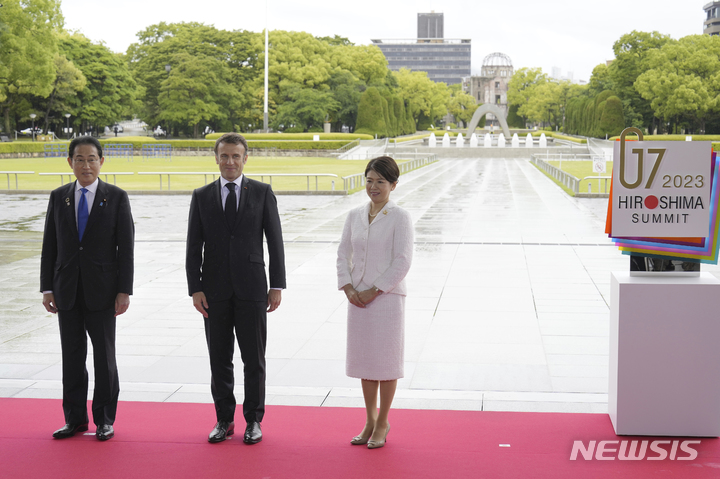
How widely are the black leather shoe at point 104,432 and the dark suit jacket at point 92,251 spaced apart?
0.66 meters

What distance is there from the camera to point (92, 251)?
412 cm

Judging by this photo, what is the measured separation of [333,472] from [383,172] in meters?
1.57

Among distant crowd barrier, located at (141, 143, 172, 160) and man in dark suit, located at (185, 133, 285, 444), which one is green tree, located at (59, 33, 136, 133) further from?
man in dark suit, located at (185, 133, 285, 444)

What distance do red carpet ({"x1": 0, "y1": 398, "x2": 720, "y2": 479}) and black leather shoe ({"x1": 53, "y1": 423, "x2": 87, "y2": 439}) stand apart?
4cm

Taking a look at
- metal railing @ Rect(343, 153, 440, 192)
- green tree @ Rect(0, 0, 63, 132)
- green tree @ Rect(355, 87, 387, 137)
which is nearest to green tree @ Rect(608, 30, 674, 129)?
green tree @ Rect(355, 87, 387, 137)

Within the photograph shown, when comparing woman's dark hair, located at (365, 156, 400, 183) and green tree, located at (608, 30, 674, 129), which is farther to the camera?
green tree, located at (608, 30, 674, 129)

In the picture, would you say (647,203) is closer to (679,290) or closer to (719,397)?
(679,290)

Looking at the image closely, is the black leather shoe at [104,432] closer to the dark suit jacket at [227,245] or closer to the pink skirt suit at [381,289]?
the dark suit jacket at [227,245]

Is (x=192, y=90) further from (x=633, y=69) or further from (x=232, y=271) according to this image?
(x=232, y=271)

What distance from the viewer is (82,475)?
3611mm

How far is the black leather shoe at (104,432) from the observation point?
4.09 m

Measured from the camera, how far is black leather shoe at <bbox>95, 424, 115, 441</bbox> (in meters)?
4.09

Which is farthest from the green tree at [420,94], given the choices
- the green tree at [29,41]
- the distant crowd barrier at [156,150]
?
the green tree at [29,41]

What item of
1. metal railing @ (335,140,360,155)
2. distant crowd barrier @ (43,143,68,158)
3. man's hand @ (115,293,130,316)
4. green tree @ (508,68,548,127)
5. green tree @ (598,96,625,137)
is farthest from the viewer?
green tree @ (508,68,548,127)
